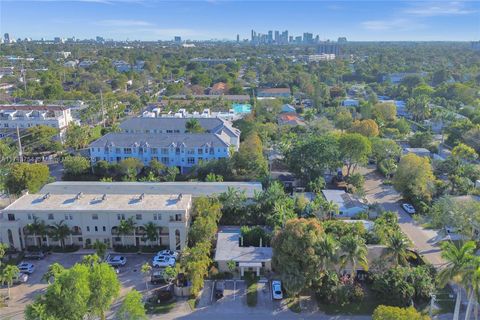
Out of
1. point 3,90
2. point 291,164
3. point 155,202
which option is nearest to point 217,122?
point 291,164

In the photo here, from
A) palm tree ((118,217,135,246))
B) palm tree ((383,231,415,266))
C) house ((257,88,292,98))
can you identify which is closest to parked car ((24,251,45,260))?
palm tree ((118,217,135,246))

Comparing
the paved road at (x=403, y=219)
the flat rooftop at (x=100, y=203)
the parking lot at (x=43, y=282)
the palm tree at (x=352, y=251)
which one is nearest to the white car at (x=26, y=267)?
the parking lot at (x=43, y=282)

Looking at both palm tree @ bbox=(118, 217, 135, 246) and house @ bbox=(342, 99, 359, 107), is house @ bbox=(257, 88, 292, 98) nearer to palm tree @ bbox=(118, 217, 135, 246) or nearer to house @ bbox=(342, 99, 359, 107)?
house @ bbox=(342, 99, 359, 107)

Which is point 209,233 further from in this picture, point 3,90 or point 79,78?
point 79,78

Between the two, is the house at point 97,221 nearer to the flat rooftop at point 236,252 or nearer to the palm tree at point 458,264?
the flat rooftop at point 236,252

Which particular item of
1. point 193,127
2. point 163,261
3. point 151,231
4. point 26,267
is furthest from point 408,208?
point 26,267

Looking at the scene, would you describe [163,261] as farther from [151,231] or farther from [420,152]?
[420,152]
